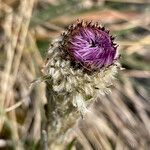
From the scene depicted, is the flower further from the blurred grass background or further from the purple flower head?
the blurred grass background

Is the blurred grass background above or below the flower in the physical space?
below

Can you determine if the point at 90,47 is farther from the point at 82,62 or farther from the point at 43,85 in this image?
the point at 43,85

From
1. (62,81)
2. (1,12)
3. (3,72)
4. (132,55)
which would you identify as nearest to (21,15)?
(1,12)

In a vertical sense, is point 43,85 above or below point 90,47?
below

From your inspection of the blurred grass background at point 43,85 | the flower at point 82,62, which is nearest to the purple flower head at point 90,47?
the flower at point 82,62

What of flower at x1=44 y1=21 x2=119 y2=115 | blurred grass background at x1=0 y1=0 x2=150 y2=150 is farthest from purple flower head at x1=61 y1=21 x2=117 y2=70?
blurred grass background at x1=0 y1=0 x2=150 y2=150

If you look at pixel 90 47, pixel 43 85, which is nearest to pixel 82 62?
pixel 90 47

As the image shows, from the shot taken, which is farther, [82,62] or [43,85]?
[43,85]

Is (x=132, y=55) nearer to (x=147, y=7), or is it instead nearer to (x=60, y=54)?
(x=147, y=7)
